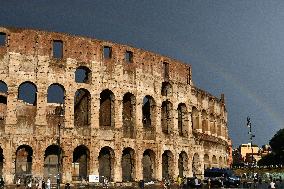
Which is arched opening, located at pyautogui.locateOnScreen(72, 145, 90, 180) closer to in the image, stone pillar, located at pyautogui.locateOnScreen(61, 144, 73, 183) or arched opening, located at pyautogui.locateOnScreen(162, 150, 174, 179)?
stone pillar, located at pyautogui.locateOnScreen(61, 144, 73, 183)

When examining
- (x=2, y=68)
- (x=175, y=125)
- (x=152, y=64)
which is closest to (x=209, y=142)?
(x=175, y=125)

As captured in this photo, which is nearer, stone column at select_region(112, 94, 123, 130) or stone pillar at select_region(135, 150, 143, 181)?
stone column at select_region(112, 94, 123, 130)

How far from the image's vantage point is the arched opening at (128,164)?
107 feet

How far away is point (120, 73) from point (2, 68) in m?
9.24

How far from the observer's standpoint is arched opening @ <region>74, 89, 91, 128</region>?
31.7 meters

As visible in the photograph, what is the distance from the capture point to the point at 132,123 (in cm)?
3322

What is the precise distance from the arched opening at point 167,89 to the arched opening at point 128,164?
6895 millimetres

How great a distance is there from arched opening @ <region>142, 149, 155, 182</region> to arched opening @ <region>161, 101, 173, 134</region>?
2.95m

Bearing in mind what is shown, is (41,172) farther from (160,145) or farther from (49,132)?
(160,145)

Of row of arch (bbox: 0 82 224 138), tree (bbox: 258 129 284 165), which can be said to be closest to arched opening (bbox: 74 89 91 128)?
row of arch (bbox: 0 82 224 138)

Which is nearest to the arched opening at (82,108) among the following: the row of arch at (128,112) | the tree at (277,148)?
the row of arch at (128,112)

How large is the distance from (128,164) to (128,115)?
4170mm

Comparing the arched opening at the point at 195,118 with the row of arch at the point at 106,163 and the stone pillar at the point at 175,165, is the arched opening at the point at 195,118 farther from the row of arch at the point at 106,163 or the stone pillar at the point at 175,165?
the stone pillar at the point at 175,165

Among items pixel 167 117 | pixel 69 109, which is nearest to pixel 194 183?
pixel 167 117
